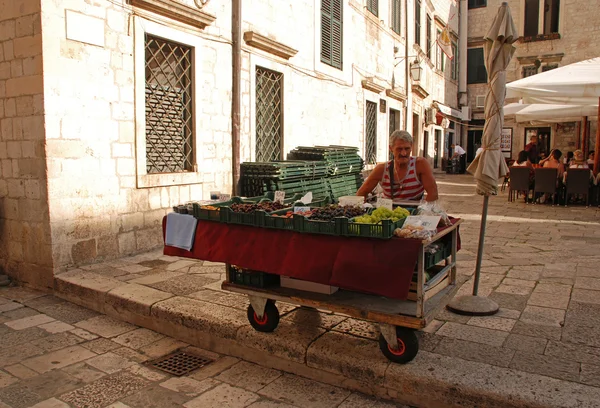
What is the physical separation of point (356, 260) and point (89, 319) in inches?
120

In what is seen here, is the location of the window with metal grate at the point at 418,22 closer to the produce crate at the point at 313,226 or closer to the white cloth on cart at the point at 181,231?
the white cloth on cart at the point at 181,231

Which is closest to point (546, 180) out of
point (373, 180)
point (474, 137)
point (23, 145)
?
point (373, 180)

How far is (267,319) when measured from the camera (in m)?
3.82

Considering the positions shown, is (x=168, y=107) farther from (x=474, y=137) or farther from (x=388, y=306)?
(x=474, y=137)

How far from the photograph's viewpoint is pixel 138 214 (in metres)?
6.57

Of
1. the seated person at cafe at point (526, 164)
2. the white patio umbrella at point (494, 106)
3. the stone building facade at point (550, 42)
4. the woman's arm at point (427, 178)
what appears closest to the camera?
the white patio umbrella at point (494, 106)

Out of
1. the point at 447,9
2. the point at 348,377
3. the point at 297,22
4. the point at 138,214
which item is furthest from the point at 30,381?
the point at 447,9

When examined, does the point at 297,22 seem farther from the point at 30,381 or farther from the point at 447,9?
the point at 447,9

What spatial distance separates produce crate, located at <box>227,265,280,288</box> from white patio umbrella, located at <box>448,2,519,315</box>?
5.49ft

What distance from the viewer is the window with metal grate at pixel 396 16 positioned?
15742mm

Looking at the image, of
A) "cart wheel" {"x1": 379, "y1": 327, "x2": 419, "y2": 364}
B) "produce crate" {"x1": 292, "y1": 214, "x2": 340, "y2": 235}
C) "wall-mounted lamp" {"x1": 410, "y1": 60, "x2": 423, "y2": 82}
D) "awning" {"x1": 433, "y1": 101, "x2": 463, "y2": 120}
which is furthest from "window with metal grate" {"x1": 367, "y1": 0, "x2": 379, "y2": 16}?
"cart wheel" {"x1": 379, "y1": 327, "x2": 419, "y2": 364}

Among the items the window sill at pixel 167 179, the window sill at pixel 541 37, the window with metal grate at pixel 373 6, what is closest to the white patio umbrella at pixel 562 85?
the window with metal grate at pixel 373 6

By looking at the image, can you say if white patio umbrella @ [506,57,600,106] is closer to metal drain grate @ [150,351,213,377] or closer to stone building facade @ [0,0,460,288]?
stone building facade @ [0,0,460,288]

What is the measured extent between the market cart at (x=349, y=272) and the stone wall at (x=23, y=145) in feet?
8.01
